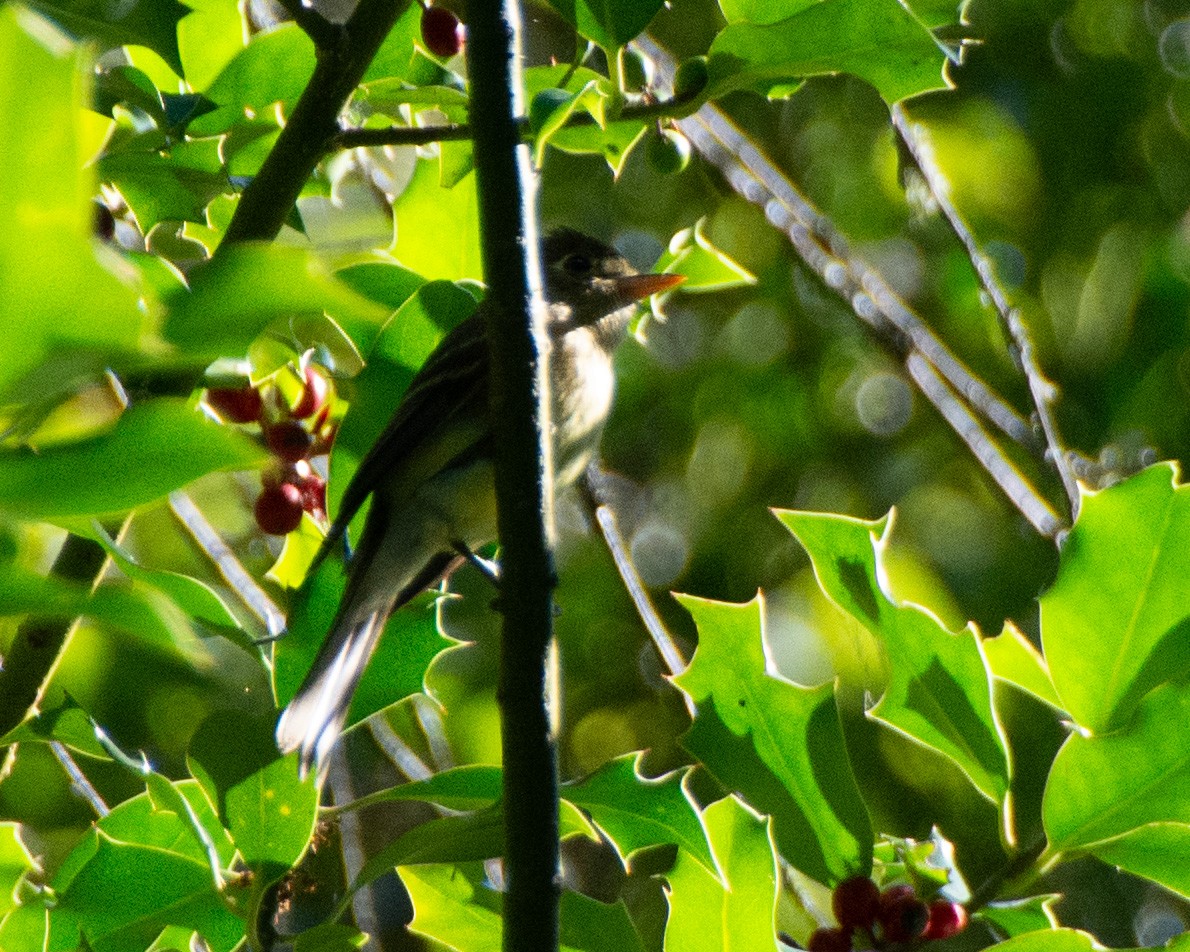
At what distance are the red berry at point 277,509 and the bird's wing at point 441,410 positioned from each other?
0.87 feet

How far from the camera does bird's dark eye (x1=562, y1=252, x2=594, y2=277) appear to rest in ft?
14.0

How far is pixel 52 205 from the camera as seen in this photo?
77cm

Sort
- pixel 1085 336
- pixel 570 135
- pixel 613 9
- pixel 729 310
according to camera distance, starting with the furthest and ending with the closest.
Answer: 1. pixel 729 310
2. pixel 1085 336
3. pixel 570 135
4. pixel 613 9

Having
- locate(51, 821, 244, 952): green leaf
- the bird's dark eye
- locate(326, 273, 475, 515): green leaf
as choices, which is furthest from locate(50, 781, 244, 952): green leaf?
the bird's dark eye

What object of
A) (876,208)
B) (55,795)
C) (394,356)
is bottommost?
(55,795)

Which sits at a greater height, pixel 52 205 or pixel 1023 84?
pixel 52 205

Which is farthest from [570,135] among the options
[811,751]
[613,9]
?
[811,751]

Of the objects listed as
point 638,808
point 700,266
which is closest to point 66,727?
point 638,808

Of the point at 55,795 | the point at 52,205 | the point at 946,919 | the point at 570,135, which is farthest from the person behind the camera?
the point at 55,795

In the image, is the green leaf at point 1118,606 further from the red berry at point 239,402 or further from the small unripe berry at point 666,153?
the red berry at point 239,402

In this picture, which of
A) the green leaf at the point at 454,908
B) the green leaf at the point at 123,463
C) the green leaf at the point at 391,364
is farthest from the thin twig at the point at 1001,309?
the green leaf at the point at 123,463

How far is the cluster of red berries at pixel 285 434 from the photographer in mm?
2859

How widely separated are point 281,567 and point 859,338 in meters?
3.42

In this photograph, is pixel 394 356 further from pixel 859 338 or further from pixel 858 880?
pixel 859 338
